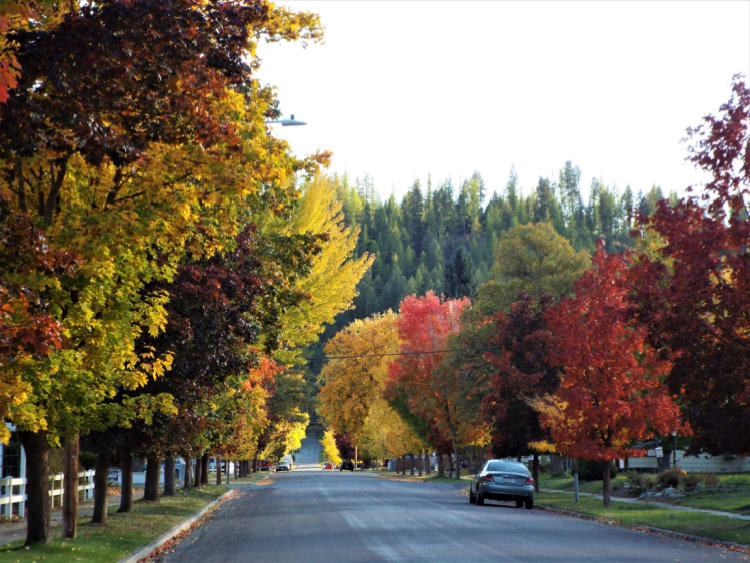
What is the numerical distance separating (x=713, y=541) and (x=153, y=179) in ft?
41.8

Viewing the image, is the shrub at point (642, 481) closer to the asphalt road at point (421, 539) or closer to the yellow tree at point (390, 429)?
the asphalt road at point (421, 539)

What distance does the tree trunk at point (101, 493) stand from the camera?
65.9 ft

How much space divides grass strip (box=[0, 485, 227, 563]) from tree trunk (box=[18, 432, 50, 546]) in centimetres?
28

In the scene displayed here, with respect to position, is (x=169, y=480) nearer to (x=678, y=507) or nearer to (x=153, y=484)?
(x=153, y=484)

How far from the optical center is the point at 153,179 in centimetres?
1207

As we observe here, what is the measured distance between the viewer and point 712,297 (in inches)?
751

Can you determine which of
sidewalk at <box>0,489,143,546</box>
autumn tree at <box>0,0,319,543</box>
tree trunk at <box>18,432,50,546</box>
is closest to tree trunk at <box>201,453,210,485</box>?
sidewalk at <box>0,489,143,546</box>

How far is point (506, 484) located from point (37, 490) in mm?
17020

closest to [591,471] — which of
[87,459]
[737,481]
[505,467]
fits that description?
[737,481]

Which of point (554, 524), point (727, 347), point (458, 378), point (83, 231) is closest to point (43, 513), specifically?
point (83, 231)

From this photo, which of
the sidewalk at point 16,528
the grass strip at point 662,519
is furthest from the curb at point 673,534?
the sidewalk at point 16,528

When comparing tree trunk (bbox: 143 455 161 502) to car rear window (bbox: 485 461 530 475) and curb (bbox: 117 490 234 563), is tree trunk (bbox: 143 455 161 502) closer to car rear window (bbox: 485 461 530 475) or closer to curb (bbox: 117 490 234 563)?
curb (bbox: 117 490 234 563)

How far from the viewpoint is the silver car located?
28798 millimetres

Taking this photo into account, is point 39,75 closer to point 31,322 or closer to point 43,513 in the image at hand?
point 31,322
